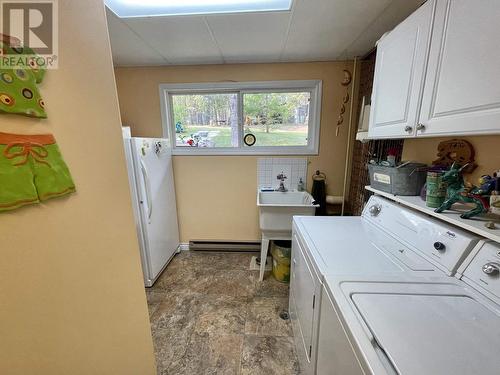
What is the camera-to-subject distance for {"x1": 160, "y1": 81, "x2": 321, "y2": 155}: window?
2475 millimetres

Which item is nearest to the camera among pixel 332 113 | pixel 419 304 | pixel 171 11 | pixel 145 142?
pixel 419 304

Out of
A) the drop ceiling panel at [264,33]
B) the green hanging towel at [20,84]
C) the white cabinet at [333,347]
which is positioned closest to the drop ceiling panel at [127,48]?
the drop ceiling panel at [264,33]

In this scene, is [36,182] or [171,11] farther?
[171,11]

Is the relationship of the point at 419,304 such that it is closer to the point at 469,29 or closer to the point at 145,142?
the point at 469,29

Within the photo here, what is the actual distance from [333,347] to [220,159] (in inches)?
86.5

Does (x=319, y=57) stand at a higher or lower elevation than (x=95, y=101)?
higher

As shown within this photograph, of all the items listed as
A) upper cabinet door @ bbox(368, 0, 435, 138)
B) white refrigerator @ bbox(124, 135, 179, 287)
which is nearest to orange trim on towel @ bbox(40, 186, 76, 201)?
white refrigerator @ bbox(124, 135, 179, 287)

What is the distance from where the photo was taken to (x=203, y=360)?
1449 millimetres

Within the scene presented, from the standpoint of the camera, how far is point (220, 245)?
2.86 metres

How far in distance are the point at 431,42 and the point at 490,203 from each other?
0.76 m

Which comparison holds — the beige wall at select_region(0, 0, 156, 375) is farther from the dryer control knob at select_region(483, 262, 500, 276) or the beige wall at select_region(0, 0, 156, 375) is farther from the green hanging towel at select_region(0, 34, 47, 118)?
the dryer control knob at select_region(483, 262, 500, 276)

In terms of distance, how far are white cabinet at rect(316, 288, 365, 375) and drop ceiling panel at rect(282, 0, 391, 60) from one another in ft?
5.69

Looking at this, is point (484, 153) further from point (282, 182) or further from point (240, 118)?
point (240, 118)

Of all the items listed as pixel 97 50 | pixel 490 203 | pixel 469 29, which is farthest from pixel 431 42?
pixel 97 50
